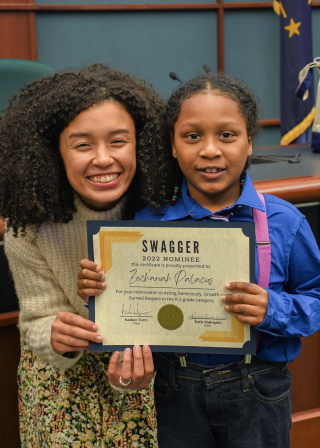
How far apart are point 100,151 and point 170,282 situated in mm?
277

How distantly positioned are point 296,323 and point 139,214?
38 centimetres

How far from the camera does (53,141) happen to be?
3.10ft

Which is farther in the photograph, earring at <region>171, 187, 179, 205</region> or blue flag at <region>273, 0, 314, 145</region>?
blue flag at <region>273, 0, 314, 145</region>

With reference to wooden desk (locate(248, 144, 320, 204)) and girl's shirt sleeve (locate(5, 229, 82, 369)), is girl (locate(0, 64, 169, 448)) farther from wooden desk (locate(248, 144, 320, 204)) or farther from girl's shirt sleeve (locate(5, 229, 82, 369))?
wooden desk (locate(248, 144, 320, 204))

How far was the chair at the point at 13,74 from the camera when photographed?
7.70 ft

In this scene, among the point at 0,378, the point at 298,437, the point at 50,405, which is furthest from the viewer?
the point at 298,437

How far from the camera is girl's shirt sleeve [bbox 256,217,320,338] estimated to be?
0.83 metres

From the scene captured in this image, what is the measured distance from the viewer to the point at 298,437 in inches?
56.7

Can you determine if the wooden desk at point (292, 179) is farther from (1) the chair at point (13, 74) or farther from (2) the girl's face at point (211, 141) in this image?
(1) the chair at point (13, 74)

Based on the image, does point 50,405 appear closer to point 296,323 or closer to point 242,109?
point 296,323

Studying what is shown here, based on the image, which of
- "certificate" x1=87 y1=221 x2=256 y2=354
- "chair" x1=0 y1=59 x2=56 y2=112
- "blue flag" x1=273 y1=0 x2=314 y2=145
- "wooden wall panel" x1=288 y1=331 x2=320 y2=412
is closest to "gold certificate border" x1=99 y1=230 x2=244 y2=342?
"certificate" x1=87 y1=221 x2=256 y2=354

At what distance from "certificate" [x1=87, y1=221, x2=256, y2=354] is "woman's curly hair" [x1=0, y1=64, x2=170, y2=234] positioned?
0.16 m

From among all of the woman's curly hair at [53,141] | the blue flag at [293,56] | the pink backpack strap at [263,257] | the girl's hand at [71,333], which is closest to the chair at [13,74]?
the woman's curly hair at [53,141]

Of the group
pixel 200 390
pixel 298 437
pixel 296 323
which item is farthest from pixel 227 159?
pixel 298 437
